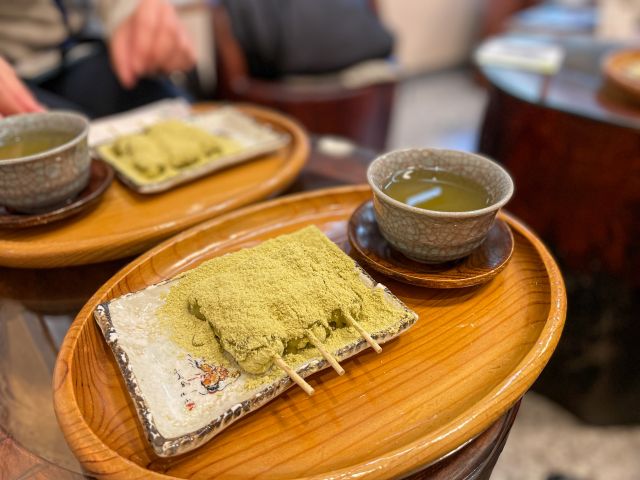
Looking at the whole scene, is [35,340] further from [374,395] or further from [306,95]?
[306,95]

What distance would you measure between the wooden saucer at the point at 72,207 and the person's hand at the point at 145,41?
543 millimetres

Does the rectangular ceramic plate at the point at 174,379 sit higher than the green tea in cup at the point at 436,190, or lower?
lower

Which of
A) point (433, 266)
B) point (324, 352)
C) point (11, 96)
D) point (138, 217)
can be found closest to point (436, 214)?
point (433, 266)

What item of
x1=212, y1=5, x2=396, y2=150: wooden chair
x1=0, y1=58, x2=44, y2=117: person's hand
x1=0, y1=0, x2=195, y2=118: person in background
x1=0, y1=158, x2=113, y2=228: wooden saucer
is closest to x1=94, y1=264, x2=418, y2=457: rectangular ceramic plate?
x1=0, y1=158, x2=113, y2=228: wooden saucer

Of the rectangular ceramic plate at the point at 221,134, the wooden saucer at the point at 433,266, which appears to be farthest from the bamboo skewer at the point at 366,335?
the rectangular ceramic plate at the point at 221,134

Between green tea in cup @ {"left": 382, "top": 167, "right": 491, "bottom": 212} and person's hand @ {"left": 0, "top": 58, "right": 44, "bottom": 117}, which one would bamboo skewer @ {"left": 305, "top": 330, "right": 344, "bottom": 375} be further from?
person's hand @ {"left": 0, "top": 58, "right": 44, "bottom": 117}

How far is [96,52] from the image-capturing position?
168cm

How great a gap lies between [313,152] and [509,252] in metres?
0.68

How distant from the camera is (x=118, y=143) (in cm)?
116

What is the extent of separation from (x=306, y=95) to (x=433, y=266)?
1.58 metres

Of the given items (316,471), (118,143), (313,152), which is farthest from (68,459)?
(313,152)

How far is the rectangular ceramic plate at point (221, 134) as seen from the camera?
107cm

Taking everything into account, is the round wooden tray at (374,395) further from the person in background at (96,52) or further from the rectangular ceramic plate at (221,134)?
the person in background at (96,52)

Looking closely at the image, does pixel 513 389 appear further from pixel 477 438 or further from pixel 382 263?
pixel 382 263
